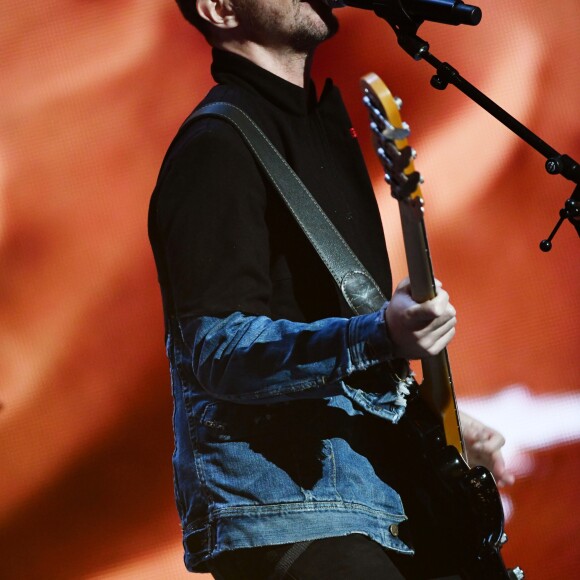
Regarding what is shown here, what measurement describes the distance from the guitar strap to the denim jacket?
0.53 ft

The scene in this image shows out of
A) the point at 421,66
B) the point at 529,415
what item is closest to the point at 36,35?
the point at 421,66

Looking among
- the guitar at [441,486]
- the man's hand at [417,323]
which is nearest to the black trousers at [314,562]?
the guitar at [441,486]

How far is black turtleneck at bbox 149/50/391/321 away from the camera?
1239 millimetres

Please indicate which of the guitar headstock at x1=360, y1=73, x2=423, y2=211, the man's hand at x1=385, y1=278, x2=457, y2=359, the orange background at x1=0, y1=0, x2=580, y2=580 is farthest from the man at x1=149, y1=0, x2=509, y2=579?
the orange background at x1=0, y1=0, x2=580, y2=580

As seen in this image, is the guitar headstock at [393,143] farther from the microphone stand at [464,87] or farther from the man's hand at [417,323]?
the microphone stand at [464,87]

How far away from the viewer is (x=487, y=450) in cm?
A: 162

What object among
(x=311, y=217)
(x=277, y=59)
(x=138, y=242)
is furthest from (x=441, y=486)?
(x=138, y=242)

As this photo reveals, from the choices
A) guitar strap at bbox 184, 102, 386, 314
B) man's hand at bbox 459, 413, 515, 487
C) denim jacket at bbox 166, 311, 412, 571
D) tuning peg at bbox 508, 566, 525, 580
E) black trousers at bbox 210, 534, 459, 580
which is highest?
guitar strap at bbox 184, 102, 386, 314

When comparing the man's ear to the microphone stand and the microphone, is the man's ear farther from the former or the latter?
the microphone stand

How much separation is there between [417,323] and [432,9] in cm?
63

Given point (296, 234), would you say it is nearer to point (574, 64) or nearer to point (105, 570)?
point (105, 570)

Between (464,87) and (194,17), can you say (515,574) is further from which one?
(194,17)

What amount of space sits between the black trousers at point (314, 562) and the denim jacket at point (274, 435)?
0.02m

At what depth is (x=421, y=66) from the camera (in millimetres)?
2648
